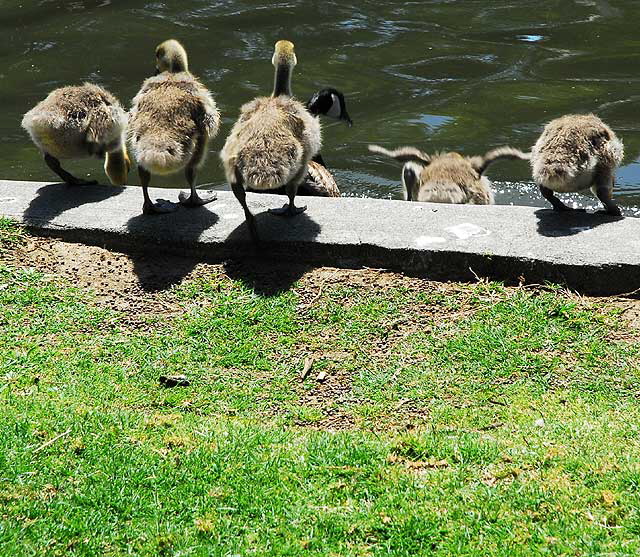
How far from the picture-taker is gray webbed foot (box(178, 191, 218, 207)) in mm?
7641

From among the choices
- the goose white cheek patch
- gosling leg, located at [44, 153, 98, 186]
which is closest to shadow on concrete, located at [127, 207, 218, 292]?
gosling leg, located at [44, 153, 98, 186]

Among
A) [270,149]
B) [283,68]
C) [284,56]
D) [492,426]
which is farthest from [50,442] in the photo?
[284,56]

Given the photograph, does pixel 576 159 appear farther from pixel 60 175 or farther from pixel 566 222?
pixel 60 175

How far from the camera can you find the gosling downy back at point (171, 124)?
275 inches

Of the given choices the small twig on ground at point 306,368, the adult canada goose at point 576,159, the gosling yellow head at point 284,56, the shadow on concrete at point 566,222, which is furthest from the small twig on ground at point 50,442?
the gosling yellow head at point 284,56

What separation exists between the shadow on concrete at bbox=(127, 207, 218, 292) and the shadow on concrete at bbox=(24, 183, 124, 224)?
0.71m

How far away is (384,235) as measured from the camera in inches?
267

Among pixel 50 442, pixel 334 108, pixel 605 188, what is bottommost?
pixel 334 108

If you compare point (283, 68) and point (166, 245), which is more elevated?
point (283, 68)

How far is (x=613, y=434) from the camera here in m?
4.96

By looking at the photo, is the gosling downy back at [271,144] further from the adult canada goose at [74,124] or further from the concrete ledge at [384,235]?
the adult canada goose at [74,124]

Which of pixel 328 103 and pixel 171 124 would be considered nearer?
pixel 171 124

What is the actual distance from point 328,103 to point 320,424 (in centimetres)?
823

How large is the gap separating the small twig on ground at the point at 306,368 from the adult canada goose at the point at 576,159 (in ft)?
7.80
